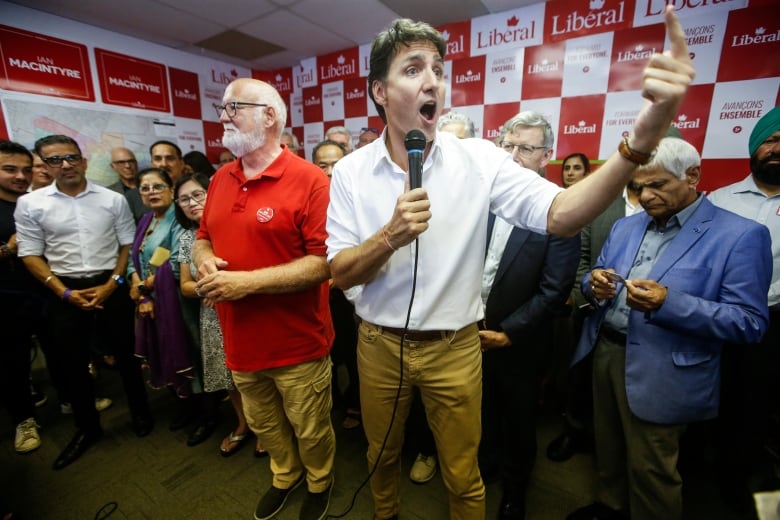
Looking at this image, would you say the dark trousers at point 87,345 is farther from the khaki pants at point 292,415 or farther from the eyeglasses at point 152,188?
the khaki pants at point 292,415

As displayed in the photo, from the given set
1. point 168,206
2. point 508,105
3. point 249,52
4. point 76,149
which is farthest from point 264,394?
point 249,52

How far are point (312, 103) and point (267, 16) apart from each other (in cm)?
136

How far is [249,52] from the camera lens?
14.8ft

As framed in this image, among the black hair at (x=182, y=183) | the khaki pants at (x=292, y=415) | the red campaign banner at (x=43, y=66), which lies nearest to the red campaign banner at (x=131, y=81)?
the red campaign banner at (x=43, y=66)

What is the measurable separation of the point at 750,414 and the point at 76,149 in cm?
405

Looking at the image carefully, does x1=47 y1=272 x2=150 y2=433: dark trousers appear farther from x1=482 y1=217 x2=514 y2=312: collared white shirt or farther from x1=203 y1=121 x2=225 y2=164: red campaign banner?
x1=203 y1=121 x2=225 y2=164: red campaign banner

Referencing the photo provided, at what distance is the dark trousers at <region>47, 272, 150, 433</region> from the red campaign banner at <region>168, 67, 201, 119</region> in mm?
3206

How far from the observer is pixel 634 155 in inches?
27.6

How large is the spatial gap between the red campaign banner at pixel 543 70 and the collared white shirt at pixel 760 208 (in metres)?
1.79

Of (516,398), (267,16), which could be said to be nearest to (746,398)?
(516,398)

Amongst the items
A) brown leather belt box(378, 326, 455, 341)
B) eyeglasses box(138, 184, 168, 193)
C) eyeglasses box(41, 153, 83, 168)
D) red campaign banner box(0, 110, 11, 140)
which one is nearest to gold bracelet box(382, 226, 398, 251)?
brown leather belt box(378, 326, 455, 341)

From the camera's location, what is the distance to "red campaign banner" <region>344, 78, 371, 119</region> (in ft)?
14.3

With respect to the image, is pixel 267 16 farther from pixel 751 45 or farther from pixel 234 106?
pixel 751 45

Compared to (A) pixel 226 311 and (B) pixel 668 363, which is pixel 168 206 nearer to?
(A) pixel 226 311
